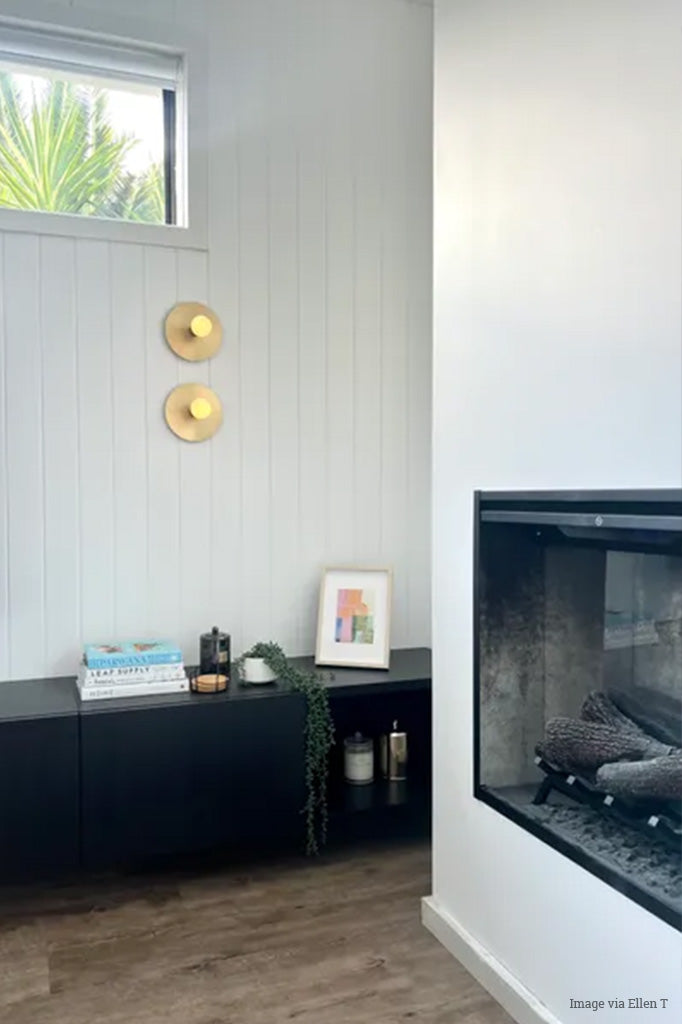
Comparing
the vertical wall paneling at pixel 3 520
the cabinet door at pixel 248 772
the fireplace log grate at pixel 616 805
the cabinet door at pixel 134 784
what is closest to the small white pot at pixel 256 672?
the cabinet door at pixel 248 772

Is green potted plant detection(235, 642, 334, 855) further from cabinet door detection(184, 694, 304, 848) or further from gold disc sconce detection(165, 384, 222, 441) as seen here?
gold disc sconce detection(165, 384, 222, 441)

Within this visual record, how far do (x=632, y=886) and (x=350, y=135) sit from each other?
2.65 meters

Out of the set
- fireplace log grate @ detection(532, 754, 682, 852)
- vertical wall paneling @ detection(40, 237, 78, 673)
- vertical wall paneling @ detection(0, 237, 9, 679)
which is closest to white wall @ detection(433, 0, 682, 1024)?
fireplace log grate @ detection(532, 754, 682, 852)

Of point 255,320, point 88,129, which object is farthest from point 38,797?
point 88,129

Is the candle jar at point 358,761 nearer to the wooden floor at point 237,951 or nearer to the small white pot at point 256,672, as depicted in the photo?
the wooden floor at point 237,951

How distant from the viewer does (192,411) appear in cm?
285

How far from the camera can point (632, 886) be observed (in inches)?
60.8

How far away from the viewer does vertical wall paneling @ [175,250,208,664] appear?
288 cm

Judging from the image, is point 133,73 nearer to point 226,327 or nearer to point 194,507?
point 226,327

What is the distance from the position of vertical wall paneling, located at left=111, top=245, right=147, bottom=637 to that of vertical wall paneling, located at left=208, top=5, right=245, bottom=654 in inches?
9.5

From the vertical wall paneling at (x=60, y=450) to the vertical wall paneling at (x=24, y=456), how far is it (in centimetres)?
2

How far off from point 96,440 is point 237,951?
158 cm

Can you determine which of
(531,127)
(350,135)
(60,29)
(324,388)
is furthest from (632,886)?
(60,29)

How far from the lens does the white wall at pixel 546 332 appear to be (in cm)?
148
